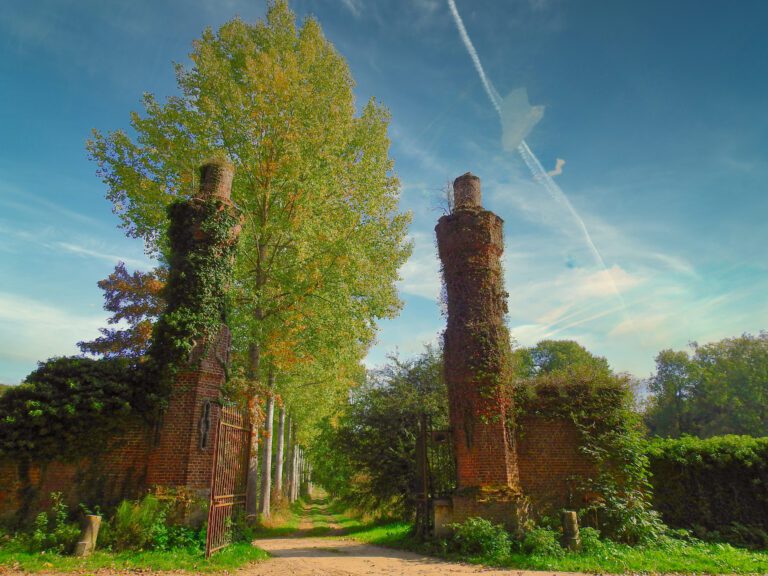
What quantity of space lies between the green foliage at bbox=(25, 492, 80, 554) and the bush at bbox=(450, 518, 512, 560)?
26.5 ft

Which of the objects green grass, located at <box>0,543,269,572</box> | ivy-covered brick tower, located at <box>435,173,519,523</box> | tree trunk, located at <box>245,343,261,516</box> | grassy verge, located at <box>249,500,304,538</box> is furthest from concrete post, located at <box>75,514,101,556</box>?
grassy verge, located at <box>249,500,304,538</box>

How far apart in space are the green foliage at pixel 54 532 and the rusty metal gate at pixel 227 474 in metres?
2.51

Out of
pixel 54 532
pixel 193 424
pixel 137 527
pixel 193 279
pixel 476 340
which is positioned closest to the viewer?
pixel 54 532

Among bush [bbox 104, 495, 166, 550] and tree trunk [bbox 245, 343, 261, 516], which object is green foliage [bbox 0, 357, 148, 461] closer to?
bush [bbox 104, 495, 166, 550]

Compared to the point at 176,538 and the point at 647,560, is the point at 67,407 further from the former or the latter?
the point at 647,560

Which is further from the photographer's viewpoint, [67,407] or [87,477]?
[87,477]

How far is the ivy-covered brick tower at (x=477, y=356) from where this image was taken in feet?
38.8

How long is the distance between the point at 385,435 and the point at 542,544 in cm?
929

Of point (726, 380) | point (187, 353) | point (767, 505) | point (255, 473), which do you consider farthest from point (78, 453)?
point (726, 380)

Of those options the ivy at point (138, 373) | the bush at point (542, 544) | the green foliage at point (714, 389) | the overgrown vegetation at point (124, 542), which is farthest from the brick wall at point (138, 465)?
the green foliage at point (714, 389)

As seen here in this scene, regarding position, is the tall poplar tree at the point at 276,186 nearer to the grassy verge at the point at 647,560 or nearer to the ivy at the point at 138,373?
the ivy at the point at 138,373

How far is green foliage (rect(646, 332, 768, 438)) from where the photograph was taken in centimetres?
3878

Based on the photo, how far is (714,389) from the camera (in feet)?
135

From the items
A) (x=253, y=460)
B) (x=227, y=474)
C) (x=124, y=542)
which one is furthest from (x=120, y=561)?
(x=253, y=460)
